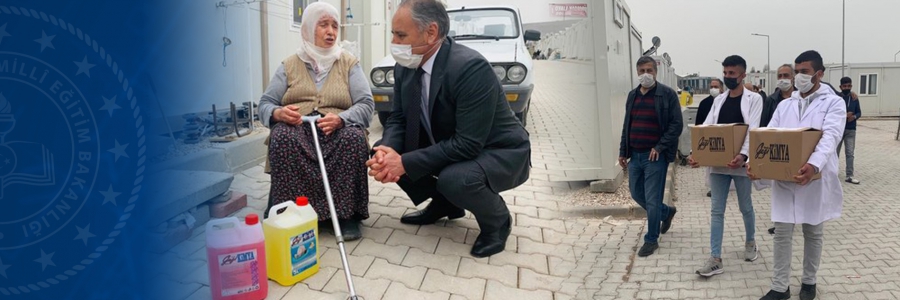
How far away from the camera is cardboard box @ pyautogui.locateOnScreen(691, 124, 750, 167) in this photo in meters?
4.05

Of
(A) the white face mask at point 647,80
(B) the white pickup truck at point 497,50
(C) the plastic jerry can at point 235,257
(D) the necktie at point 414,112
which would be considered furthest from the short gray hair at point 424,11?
(B) the white pickup truck at point 497,50

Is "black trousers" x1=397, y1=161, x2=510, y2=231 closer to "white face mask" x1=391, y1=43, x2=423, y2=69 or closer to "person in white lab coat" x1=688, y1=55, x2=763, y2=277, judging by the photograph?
"white face mask" x1=391, y1=43, x2=423, y2=69

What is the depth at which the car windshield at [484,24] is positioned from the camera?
24.2ft

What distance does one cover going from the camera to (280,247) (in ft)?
9.88

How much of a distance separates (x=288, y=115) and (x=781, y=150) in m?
2.79

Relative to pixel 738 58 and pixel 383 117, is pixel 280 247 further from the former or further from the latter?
pixel 383 117

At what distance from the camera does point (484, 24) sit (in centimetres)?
752

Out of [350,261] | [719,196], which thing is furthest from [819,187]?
[350,261]

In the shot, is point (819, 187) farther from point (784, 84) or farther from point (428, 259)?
point (428, 259)

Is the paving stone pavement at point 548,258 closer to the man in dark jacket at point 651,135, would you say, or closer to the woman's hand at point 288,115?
the man in dark jacket at point 651,135

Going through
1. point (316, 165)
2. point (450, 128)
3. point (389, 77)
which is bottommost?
point (316, 165)

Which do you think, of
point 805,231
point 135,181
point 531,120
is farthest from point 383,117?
point 135,181

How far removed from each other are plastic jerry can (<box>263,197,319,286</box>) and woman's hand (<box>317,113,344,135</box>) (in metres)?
0.53

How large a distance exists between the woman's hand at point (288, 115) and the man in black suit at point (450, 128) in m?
0.50
